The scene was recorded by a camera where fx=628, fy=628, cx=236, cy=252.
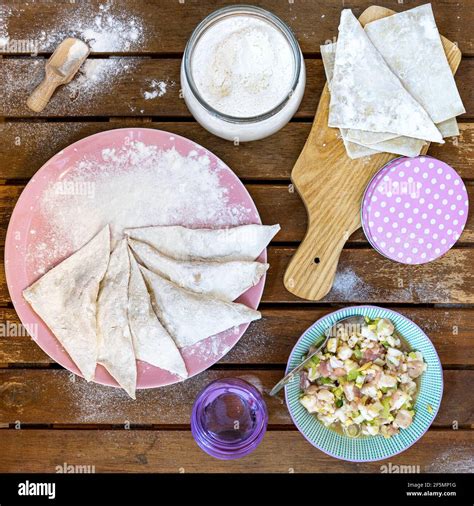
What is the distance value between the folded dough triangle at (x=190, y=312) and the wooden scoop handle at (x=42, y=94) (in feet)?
1.08

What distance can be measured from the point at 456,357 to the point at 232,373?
392 millimetres

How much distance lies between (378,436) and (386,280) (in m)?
0.26

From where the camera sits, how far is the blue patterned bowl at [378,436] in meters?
1.03

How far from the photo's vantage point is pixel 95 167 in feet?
3.28

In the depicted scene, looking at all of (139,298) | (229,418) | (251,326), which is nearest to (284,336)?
(251,326)

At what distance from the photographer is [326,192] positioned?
3.41 feet

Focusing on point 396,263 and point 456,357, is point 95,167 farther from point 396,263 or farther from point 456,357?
point 456,357

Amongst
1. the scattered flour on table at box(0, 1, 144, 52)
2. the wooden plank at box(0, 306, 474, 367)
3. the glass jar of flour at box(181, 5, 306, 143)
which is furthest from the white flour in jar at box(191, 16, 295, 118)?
the wooden plank at box(0, 306, 474, 367)

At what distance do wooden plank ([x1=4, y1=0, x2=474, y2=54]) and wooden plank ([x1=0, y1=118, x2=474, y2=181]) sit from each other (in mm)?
129

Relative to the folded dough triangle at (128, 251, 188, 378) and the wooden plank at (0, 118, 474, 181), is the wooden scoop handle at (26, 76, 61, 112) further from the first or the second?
the folded dough triangle at (128, 251, 188, 378)

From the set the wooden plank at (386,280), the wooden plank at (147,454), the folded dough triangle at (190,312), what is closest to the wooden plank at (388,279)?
the wooden plank at (386,280)
